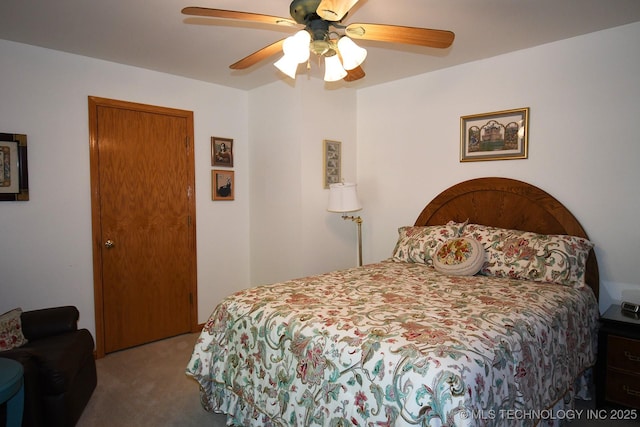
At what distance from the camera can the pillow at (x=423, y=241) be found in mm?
3028

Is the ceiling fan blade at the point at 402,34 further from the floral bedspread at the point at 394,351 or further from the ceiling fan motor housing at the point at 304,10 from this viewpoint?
the floral bedspread at the point at 394,351

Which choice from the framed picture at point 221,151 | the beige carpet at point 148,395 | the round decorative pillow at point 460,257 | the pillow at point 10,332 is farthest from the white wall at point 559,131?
the pillow at point 10,332

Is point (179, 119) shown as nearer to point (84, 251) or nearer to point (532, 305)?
Result: point (84, 251)

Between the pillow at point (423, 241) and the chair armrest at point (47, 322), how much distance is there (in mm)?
2405

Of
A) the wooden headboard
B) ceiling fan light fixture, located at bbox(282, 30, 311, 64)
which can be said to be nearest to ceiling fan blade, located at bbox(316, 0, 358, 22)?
ceiling fan light fixture, located at bbox(282, 30, 311, 64)

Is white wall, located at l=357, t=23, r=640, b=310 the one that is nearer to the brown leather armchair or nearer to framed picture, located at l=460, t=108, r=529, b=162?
framed picture, located at l=460, t=108, r=529, b=162

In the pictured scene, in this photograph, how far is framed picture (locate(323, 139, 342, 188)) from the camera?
3.74 m

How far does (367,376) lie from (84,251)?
269 cm

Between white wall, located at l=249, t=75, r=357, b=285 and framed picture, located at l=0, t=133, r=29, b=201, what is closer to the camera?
framed picture, located at l=0, t=133, r=29, b=201

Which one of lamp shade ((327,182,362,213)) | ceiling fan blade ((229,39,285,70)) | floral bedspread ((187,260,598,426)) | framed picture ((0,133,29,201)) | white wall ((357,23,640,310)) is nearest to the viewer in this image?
floral bedspread ((187,260,598,426))

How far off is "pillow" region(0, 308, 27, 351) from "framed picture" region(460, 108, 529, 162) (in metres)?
3.39

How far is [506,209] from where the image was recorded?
119 inches

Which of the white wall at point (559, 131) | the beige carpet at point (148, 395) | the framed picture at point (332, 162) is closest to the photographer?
the beige carpet at point (148, 395)

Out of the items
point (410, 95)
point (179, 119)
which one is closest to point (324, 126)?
point (410, 95)
